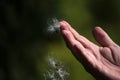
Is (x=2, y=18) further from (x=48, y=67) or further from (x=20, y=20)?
(x=48, y=67)

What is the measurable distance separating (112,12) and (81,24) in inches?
16.8

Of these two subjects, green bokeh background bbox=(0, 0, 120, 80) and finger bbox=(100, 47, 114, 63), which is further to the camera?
green bokeh background bbox=(0, 0, 120, 80)

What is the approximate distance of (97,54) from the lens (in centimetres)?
156

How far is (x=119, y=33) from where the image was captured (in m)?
3.80

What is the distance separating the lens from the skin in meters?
1.49

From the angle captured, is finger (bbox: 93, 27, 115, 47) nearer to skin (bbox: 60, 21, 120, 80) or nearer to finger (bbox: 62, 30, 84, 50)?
skin (bbox: 60, 21, 120, 80)

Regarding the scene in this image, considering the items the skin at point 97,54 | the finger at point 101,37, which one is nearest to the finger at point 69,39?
the skin at point 97,54

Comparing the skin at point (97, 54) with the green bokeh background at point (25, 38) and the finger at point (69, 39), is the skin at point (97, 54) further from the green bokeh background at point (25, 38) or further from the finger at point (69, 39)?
the green bokeh background at point (25, 38)

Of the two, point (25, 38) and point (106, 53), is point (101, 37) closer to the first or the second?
point (106, 53)

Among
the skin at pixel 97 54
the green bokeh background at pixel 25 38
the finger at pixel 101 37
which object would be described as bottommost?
the skin at pixel 97 54

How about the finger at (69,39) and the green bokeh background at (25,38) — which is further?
the green bokeh background at (25,38)

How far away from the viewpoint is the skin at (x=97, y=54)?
1.49m

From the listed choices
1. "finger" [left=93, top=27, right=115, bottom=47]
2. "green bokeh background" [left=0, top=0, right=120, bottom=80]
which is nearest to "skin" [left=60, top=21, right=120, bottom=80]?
"finger" [left=93, top=27, right=115, bottom=47]

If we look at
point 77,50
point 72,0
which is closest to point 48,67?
point 72,0
